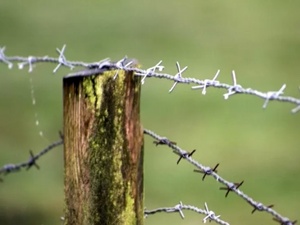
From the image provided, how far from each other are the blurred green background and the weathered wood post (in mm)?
4459

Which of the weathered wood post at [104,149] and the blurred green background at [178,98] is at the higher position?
the blurred green background at [178,98]

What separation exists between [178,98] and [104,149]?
373 inches

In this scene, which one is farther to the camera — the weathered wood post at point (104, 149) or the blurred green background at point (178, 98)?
the blurred green background at point (178, 98)

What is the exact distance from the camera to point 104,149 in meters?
2.59

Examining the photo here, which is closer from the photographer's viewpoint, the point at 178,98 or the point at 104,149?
the point at 104,149

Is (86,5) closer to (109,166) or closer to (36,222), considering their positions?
(36,222)

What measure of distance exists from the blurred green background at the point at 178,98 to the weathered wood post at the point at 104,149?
446cm

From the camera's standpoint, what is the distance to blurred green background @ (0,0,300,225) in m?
8.65

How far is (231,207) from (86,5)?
32.5 feet

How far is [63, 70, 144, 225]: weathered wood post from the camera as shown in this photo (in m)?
2.59

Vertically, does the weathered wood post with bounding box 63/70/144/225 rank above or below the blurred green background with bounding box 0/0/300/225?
below

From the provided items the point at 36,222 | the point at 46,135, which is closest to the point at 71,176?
the point at 36,222

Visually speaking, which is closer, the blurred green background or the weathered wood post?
the weathered wood post

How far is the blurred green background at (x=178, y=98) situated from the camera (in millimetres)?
8648
